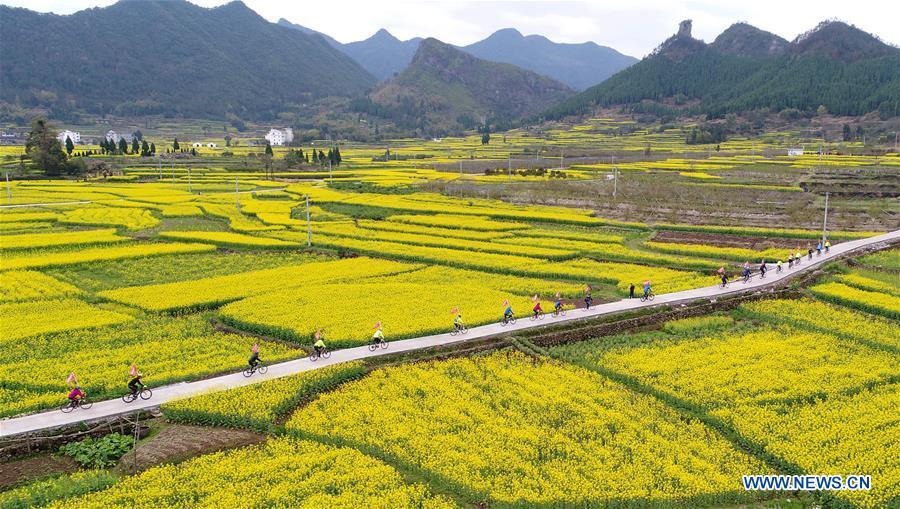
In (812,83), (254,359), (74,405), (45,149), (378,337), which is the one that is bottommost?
(74,405)

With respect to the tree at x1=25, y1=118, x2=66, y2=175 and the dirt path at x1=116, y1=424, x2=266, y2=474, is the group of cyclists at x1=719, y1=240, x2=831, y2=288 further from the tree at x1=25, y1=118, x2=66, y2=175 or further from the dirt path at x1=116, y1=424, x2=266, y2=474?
the tree at x1=25, y1=118, x2=66, y2=175

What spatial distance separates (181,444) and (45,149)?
8400 centimetres

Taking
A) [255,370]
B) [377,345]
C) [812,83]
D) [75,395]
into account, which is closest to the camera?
[75,395]

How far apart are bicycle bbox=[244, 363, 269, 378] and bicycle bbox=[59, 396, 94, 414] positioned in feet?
15.9

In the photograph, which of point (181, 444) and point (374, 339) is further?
point (374, 339)

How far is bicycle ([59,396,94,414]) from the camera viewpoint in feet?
63.3

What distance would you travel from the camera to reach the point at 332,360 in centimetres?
2362

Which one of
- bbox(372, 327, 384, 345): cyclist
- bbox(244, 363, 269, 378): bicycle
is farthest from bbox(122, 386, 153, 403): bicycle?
bbox(372, 327, 384, 345): cyclist

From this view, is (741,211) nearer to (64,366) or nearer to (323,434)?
(323,434)

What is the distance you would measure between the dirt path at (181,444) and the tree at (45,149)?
82.3 m

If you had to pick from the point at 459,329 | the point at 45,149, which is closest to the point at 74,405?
the point at 459,329

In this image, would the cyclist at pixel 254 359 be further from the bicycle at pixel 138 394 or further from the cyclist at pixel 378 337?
the cyclist at pixel 378 337

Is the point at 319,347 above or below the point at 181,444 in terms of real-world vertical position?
above

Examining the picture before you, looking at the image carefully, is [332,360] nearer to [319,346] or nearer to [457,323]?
[319,346]
